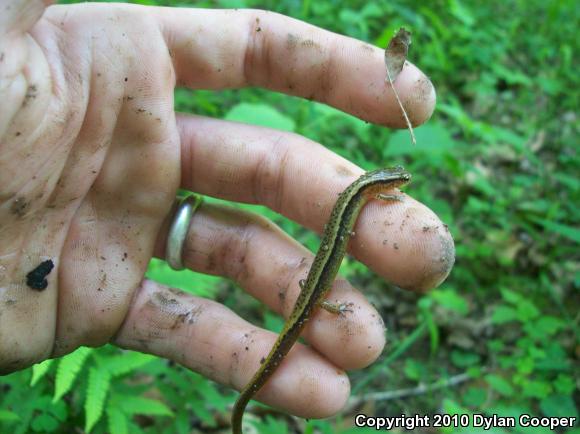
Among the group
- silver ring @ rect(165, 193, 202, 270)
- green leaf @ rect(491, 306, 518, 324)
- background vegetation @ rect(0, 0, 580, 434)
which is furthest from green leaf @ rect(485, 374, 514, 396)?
silver ring @ rect(165, 193, 202, 270)

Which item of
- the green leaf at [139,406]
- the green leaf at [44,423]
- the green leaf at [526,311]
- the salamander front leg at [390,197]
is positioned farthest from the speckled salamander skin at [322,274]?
the green leaf at [526,311]

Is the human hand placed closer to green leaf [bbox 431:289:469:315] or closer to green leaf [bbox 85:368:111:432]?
green leaf [bbox 85:368:111:432]

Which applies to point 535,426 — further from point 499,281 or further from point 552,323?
point 499,281

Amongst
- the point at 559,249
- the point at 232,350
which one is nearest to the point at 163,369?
the point at 232,350

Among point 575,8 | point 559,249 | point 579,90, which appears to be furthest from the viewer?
point 575,8

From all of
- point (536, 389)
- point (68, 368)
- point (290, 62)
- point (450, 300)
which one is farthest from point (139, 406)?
point (536, 389)

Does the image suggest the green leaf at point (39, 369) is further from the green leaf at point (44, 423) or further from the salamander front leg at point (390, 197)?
the salamander front leg at point (390, 197)

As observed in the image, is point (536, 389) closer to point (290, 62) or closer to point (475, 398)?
point (475, 398)
